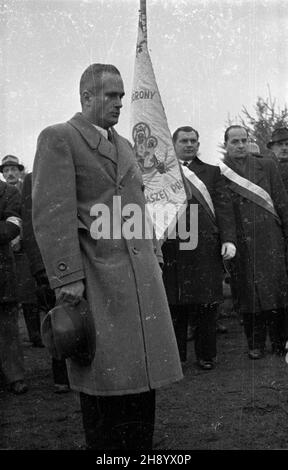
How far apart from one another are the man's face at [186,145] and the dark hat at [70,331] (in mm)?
3330

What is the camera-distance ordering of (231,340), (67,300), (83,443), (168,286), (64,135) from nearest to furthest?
(67,300), (64,135), (83,443), (168,286), (231,340)

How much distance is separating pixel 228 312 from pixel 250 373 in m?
3.76

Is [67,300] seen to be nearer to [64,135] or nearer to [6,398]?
[64,135]

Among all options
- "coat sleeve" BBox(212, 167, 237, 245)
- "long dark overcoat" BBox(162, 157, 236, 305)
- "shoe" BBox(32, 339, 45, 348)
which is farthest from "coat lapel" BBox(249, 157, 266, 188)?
"shoe" BBox(32, 339, 45, 348)

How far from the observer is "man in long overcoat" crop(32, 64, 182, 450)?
2.89 meters

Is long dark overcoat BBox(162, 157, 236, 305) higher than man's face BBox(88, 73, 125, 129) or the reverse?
the reverse

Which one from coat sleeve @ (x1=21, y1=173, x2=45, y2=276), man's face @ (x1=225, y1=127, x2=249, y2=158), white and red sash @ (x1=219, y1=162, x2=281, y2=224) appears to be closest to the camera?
coat sleeve @ (x1=21, y1=173, x2=45, y2=276)

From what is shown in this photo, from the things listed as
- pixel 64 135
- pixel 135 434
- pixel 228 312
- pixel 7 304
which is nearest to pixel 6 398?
pixel 7 304

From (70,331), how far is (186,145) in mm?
3497

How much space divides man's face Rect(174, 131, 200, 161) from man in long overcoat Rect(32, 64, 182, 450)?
9.28 feet

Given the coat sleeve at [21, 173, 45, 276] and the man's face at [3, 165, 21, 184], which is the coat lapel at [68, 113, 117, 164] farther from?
the man's face at [3, 165, 21, 184]

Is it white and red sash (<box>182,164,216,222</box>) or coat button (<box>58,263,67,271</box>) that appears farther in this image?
white and red sash (<box>182,164,216,222</box>)

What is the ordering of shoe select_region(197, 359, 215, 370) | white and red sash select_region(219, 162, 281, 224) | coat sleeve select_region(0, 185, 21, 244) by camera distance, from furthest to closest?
white and red sash select_region(219, 162, 281, 224) < shoe select_region(197, 359, 215, 370) < coat sleeve select_region(0, 185, 21, 244)

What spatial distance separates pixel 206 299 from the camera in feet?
18.6
